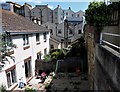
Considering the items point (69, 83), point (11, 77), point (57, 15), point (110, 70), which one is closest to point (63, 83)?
point (69, 83)

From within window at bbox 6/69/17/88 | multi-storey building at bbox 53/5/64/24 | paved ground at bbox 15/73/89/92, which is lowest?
paved ground at bbox 15/73/89/92

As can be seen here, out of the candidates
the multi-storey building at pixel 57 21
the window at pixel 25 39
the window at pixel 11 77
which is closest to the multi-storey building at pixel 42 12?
the multi-storey building at pixel 57 21

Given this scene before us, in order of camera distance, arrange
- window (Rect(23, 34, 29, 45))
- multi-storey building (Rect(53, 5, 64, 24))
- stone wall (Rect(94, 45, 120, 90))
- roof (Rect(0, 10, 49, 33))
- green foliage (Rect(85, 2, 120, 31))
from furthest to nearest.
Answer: multi-storey building (Rect(53, 5, 64, 24)) < window (Rect(23, 34, 29, 45)) < roof (Rect(0, 10, 49, 33)) < green foliage (Rect(85, 2, 120, 31)) < stone wall (Rect(94, 45, 120, 90))

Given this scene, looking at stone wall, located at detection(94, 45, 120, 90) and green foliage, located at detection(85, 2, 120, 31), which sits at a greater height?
green foliage, located at detection(85, 2, 120, 31)

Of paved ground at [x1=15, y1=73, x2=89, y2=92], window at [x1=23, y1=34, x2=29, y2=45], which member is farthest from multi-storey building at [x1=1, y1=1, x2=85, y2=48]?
paved ground at [x1=15, y1=73, x2=89, y2=92]

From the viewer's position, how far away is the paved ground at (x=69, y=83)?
11.9m

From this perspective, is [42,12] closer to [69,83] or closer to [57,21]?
[57,21]

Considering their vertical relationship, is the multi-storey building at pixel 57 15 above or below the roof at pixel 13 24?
above

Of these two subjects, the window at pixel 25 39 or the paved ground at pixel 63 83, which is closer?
the paved ground at pixel 63 83

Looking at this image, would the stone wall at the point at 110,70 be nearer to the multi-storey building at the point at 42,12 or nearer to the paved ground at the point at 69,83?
the paved ground at the point at 69,83

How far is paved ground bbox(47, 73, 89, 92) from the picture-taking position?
1187cm

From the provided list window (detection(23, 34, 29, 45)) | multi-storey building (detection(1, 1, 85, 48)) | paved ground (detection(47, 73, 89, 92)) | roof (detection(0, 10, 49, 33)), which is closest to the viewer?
paved ground (detection(47, 73, 89, 92))

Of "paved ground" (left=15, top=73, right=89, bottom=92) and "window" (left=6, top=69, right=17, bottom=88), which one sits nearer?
"window" (left=6, top=69, right=17, bottom=88)

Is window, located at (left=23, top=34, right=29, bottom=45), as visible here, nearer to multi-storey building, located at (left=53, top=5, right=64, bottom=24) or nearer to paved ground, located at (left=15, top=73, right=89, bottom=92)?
paved ground, located at (left=15, top=73, right=89, bottom=92)
